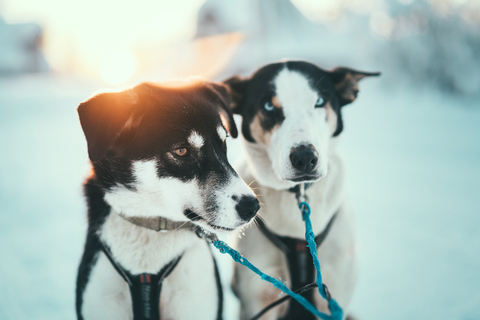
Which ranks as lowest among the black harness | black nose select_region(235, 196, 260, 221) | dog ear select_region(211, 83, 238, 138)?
the black harness

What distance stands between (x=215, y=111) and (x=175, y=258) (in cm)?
81

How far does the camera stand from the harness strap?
1.63 meters

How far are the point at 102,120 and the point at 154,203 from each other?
47cm

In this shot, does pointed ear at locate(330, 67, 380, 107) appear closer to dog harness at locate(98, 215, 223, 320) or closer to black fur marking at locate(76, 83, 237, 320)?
black fur marking at locate(76, 83, 237, 320)

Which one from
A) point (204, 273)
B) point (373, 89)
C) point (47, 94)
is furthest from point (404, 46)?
point (47, 94)

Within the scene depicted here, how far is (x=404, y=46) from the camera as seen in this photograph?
15.5m

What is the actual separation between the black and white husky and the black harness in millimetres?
470

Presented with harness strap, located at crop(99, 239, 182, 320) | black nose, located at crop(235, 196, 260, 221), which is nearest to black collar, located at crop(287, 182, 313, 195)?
black nose, located at crop(235, 196, 260, 221)

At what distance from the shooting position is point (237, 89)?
7.71 ft

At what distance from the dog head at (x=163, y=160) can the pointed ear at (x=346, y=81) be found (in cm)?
108

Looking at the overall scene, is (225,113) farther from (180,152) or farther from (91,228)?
(91,228)

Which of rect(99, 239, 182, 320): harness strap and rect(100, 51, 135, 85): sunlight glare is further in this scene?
rect(100, 51, 135, 85): sunlight glare

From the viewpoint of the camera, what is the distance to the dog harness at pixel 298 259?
1.97 m

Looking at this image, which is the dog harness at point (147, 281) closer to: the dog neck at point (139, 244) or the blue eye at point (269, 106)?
the dog neck at point (139, 244)
